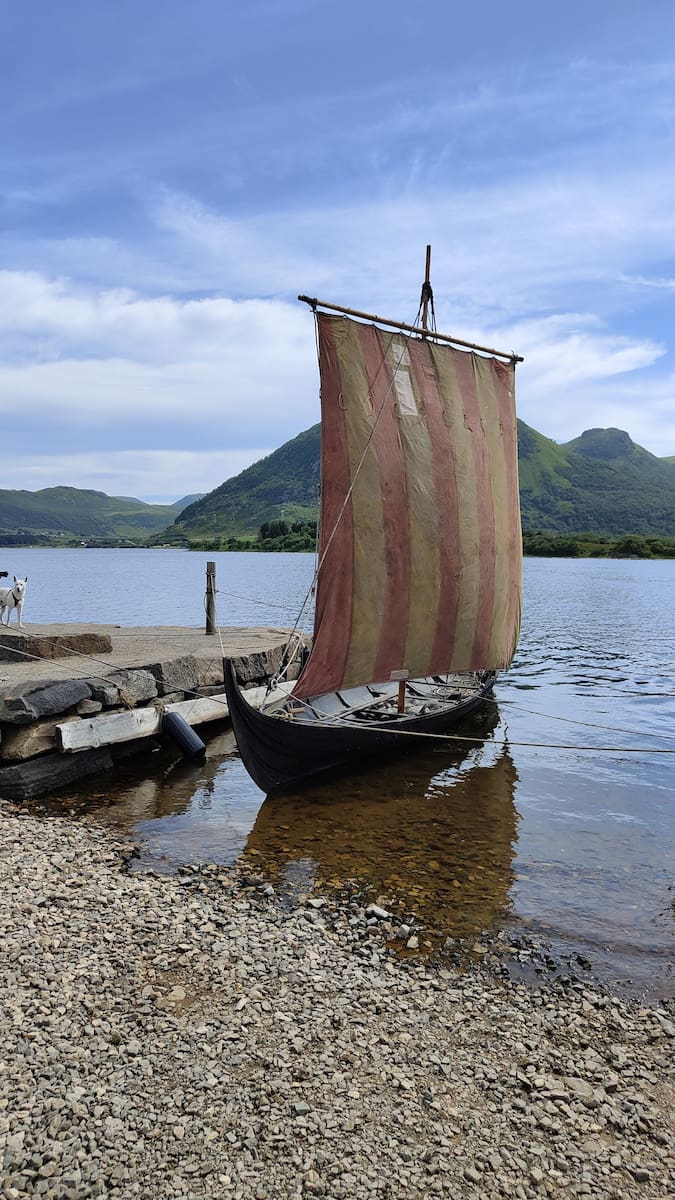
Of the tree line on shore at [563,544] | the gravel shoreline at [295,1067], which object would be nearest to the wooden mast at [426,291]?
the gravel shoreline at [295,1067]

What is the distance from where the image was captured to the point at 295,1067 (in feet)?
18.4

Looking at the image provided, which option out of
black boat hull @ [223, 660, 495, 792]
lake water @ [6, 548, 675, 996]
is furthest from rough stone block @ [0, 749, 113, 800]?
black boat hull @ [223, 660, 495, 792]

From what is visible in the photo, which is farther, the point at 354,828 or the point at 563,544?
the point at 563,544

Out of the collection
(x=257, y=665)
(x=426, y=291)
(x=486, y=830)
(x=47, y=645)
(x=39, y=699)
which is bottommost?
(x=486, y=830)

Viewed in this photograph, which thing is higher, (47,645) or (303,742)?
(47,645)

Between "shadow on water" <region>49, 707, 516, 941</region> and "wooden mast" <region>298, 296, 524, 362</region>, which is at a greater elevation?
"wooden mast" <region>298, 296, 524, 362</region>

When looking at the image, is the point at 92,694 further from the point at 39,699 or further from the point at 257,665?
the point at 257,665

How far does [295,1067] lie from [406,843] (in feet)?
18.7

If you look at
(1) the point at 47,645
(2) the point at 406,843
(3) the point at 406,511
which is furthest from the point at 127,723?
(3) the point at 406,511

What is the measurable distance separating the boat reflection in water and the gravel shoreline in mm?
1108

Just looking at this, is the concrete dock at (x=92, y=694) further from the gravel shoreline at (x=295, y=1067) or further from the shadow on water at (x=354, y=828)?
the gravel shoreline at (x=295, y=1067)

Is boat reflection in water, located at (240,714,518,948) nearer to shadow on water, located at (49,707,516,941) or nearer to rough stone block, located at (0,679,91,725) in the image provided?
shadow on water, located at (49,707,516,941)

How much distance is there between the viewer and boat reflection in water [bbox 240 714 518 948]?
9.09 m

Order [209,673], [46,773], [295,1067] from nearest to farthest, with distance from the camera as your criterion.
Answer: [295,1067] → [46,773] → [209,673]
